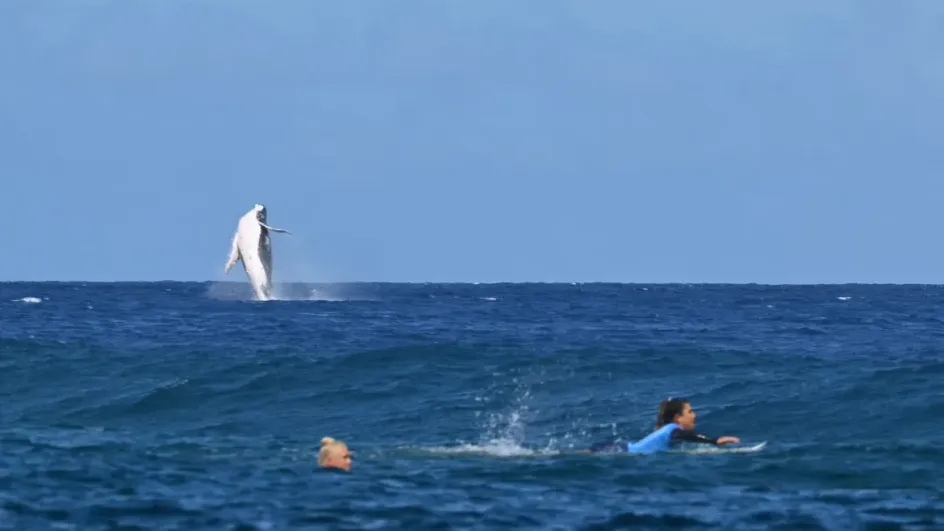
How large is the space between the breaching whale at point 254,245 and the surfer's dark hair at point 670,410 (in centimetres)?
3195

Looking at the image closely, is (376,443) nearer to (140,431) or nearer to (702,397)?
(140,431)

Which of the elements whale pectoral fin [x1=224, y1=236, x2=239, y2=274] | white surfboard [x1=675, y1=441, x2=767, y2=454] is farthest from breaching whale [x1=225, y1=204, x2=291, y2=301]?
white surfboard [x1=675, y1=441, x2=767, y2=454]

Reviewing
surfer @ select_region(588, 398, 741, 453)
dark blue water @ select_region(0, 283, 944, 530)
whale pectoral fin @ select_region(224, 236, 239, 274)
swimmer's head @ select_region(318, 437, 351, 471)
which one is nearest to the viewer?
dark blue water @ select_region(0, 283, 944, 530)

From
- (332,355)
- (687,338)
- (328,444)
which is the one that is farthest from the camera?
(687,338)

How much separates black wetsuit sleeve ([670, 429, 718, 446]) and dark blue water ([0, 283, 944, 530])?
0.27 m

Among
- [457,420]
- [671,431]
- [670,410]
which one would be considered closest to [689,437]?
[671,431]

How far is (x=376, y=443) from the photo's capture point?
20.2 metres

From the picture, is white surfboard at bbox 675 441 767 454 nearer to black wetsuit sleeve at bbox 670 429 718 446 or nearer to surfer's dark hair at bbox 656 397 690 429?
black wetsuit sleeve at bbox 670 429 718 446

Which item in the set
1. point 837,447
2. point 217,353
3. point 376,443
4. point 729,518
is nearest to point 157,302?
point 217,353

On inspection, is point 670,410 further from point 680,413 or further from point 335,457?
point 335,457

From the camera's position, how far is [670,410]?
17188 mm

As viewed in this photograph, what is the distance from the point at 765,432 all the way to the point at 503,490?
7.86 meters

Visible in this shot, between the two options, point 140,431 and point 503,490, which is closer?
point 503,490

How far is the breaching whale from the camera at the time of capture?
48969 millimetres
